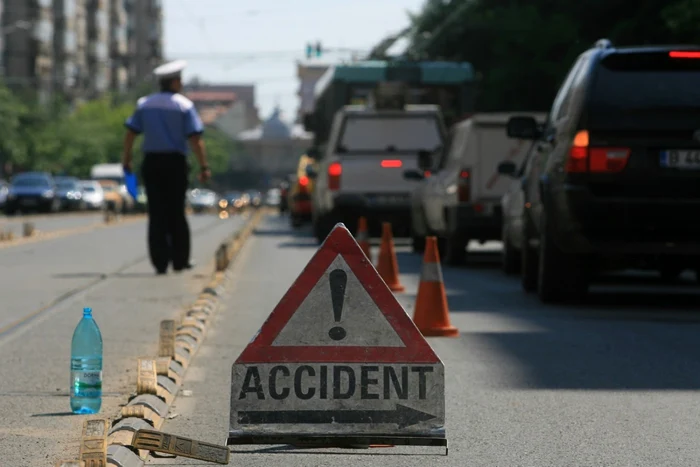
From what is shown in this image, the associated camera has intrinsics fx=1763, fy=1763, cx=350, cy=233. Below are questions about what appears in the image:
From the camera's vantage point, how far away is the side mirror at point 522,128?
15406 mm

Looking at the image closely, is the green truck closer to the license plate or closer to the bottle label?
the license plate

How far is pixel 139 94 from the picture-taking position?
133 m

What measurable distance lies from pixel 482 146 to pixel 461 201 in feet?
2.51

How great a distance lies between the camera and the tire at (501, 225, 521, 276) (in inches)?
732

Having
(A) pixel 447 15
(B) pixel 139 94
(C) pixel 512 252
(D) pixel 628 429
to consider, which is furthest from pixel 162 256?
(B) pixel 139 94

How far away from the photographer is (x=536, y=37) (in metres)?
44.8

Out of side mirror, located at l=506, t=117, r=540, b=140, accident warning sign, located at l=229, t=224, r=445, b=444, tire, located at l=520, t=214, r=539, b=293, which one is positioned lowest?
tire, located at l=520, t=214, r=539, b=293

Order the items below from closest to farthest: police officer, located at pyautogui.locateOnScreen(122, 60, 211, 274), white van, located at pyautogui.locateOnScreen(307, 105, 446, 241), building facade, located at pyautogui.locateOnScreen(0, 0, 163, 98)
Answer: police officer, located at pyautogui.locateOnScreen(122, 60, 211, 274) < white van, located at pyautogui.locateOnScreen(307, 105, 446, 241) < building facade, located at pyautogui.locateOnScreen(0, 0, 163, 98)

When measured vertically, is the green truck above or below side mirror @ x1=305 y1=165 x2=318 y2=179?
above

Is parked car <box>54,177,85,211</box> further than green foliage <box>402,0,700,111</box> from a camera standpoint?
Yes

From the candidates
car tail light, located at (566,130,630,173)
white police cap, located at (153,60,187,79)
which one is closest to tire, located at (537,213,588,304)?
car tail light, located at (566,130,630,173)

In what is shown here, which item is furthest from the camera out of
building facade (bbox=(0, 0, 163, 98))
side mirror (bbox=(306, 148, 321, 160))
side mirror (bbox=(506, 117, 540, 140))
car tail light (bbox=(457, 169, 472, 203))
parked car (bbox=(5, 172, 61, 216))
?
building facade (bbox=(0, 0, 163, 98))

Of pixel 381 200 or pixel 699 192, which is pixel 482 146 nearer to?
pixel 381 200

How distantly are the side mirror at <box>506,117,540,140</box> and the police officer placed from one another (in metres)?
3.60
